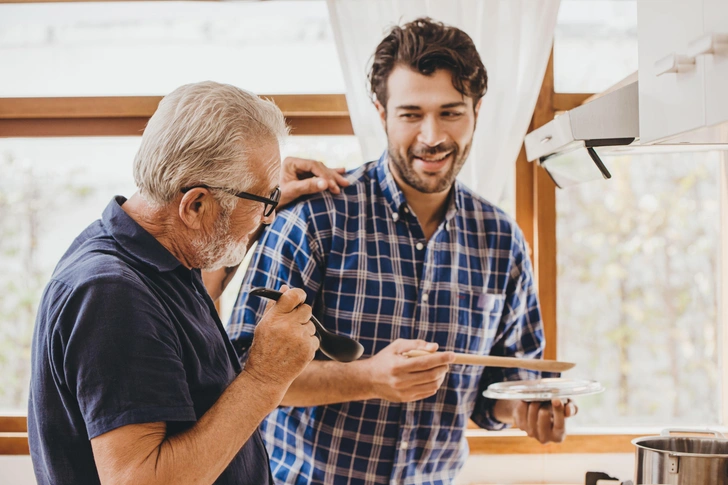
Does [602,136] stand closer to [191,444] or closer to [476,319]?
[476,319]

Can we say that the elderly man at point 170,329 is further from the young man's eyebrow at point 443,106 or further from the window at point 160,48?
the window at point 160,48

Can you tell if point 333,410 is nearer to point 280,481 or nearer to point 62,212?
point 280,481

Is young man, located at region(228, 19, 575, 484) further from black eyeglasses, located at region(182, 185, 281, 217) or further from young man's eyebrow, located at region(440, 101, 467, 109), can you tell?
black eyeglasses, located at region(182, 185, 281, 217)

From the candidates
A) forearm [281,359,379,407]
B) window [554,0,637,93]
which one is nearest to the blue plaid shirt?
forearm [281,359,379,407]

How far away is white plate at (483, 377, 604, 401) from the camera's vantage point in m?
1.53

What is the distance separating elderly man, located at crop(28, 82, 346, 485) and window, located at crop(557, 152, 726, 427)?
1.68 metres

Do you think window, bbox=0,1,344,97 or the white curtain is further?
window, bbox=0,1,344,97

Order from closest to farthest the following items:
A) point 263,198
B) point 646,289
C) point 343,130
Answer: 1. point 263,198
2. point 343,130
3. point 646,289

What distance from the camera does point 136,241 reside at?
109cm

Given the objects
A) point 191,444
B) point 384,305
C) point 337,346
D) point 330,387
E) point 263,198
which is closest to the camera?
point 191,444

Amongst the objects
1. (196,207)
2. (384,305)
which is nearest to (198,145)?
(196,207)

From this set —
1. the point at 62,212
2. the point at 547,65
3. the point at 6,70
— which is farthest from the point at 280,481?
the point at 6,70

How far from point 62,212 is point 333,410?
146 centimetres

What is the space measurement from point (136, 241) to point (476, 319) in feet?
3.36
